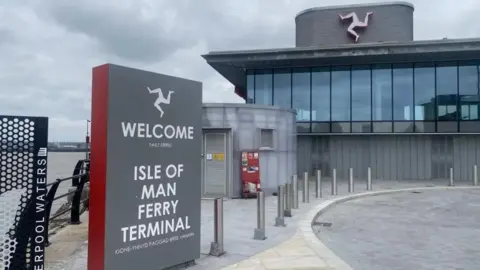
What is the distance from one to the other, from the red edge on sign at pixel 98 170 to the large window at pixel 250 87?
789 inches

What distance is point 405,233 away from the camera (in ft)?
28.9

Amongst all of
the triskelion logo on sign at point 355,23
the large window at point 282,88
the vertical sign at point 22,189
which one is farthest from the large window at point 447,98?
the vertical sign at point 22,189

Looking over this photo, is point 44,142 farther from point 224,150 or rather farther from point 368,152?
point 368,152

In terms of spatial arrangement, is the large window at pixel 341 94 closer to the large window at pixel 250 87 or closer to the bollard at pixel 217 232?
the large window at pixel 250 87

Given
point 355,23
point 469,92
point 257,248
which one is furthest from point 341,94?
point 257,248

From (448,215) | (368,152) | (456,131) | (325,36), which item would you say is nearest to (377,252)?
(448,215)

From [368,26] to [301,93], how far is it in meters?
6.49

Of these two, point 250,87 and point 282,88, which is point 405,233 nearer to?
point 282,88

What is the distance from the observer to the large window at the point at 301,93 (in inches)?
938

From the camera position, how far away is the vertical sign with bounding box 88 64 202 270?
4605 mm

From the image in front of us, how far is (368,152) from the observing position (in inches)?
907

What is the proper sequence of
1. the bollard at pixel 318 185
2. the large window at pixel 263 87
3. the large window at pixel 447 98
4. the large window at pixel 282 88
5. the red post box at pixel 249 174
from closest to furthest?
the red post box at pixel 249 174 < the bollard at pixel 318 185 < the large window at pixel 447 98 < the large window at pixel 282 88 < the large window at pixel 263 87

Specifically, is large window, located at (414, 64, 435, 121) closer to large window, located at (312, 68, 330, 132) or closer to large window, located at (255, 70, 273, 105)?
large window, located at (312, 68, 330, 132)

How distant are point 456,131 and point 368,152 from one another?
16.4 feet
